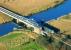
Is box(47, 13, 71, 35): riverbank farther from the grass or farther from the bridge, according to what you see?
the grass

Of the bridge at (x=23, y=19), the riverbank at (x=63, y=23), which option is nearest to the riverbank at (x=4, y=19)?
the bridge at (x=23, y=19)

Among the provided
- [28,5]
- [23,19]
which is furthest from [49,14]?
[23,19]

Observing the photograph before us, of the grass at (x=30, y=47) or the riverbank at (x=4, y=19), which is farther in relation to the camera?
the riverbank at (x=4, y=19)

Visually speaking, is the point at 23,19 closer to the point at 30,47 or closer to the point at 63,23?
the point at 63,23

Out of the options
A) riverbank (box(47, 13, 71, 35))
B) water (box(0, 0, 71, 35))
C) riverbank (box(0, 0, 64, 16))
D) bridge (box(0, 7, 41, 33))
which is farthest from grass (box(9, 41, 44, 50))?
riverbank (box(0, 0, 64, 16))

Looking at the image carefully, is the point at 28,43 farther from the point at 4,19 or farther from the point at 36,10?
the point at 36,10

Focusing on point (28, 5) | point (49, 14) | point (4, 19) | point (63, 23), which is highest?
point (28, 5)

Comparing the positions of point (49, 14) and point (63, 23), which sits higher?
point (49, 14)

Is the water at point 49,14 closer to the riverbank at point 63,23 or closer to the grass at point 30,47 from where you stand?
the riverbank at point 63,23

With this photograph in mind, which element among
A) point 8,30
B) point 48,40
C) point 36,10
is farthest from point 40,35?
point 36,10
